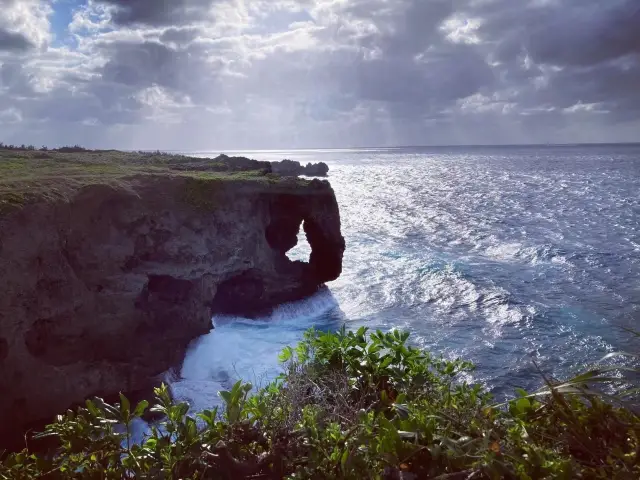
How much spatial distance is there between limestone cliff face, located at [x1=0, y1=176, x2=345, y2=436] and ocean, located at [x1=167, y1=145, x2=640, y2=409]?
181 centimetres

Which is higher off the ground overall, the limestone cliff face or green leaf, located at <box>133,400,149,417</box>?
green leaf, located at <box>133,400,149,417</box>

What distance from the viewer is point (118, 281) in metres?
16.7

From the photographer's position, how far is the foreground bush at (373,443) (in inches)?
106

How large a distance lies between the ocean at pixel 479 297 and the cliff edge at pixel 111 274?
6.10 ft

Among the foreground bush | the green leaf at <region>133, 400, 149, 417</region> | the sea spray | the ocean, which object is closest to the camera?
the foreground bush

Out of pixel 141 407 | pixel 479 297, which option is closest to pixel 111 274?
pixel 141 407

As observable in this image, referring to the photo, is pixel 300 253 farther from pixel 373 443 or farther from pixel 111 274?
pixel 373 443

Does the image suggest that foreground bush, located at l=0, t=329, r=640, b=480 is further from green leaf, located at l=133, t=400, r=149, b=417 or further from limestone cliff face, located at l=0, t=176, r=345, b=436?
limestone cliff face, located at l=0, t=176, r=345, b=436

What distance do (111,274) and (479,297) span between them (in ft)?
61.3

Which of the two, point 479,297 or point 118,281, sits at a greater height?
point 118,281

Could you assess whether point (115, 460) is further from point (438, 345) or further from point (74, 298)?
point (438, 345)

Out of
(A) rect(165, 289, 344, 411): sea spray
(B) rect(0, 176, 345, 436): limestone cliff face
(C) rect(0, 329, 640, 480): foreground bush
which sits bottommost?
(A) rect(165, 289, 344, 411): sea spray

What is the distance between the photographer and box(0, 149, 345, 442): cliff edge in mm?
13930

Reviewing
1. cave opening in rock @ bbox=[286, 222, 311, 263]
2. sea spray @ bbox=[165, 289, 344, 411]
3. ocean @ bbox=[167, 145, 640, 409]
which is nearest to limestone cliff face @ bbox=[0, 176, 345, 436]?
sea spray @ bbox=[165, 289, 344, 411]
